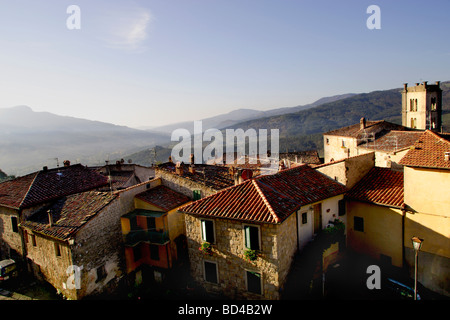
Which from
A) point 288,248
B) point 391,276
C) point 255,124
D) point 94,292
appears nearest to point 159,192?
point 94,292

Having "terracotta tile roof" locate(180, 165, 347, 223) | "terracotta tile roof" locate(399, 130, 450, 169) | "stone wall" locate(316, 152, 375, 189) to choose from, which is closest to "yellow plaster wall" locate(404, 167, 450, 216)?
"terracotta tile roof" locate(399, 130, 450, 169)

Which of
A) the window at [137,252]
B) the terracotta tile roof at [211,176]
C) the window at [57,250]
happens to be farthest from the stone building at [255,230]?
the window at [57,250]

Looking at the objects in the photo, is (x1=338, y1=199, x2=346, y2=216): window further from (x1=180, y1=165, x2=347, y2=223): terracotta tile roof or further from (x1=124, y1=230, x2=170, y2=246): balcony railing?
(x1=124, y1=230, x2=170, y2=246): balcony railing

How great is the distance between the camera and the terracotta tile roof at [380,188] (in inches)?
752

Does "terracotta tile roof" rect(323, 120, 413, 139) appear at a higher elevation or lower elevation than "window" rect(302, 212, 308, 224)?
higher

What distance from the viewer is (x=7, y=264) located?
22109 millimetres

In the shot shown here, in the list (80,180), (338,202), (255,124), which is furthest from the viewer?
(255,124)

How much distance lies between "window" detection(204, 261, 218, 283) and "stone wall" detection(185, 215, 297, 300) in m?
0.22

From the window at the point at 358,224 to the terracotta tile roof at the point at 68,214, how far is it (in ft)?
55.1

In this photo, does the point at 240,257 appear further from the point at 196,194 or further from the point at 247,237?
the point at 196,194

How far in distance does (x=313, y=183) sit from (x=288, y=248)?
18.5ft

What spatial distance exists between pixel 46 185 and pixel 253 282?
18612mm

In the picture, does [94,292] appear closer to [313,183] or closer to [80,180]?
[80,180]

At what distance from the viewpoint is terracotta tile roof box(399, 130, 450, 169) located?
54.7 feet
